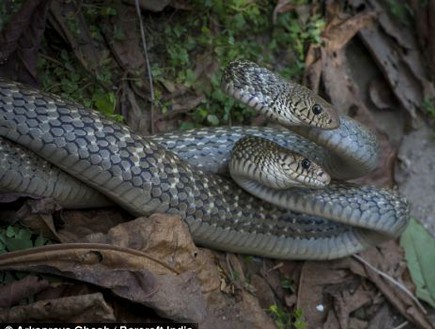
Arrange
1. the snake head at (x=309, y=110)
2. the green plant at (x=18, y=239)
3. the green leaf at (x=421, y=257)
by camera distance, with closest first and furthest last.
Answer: the green plant at (x=18, y=239) < the snake head at (x=309, y=110) < the green leaf at (x=421, y=257)

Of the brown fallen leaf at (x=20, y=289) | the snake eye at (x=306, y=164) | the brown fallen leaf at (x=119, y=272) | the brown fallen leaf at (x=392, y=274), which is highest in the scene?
the snake eye at (x=306, y=164)

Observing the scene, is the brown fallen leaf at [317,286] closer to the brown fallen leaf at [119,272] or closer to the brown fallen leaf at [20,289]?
the brown fallen leaf at [119,272]

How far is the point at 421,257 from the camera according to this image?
6.34 metres

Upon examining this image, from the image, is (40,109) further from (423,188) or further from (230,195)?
(423,188)

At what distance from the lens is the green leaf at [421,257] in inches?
243

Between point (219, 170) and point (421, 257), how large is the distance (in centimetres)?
187

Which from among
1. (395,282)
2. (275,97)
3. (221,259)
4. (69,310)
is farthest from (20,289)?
(395,282)

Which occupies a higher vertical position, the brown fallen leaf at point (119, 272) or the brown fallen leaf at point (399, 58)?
the brown fallen leaf at point (399, 58)

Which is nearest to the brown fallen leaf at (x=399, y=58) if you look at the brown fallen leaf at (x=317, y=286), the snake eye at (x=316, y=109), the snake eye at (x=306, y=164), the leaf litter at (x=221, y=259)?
the leaf litter at (x=221, y=259)

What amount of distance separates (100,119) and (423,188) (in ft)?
10.6

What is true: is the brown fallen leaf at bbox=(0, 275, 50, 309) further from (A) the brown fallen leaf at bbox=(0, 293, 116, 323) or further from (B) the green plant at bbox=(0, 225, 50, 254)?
(B) the green plant at bbox=(0, 225, 50, 254)

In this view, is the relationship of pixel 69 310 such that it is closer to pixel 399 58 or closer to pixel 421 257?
pixel 421 257

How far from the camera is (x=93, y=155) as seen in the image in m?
4.79

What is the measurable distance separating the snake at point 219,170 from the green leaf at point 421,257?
593 millimetres
